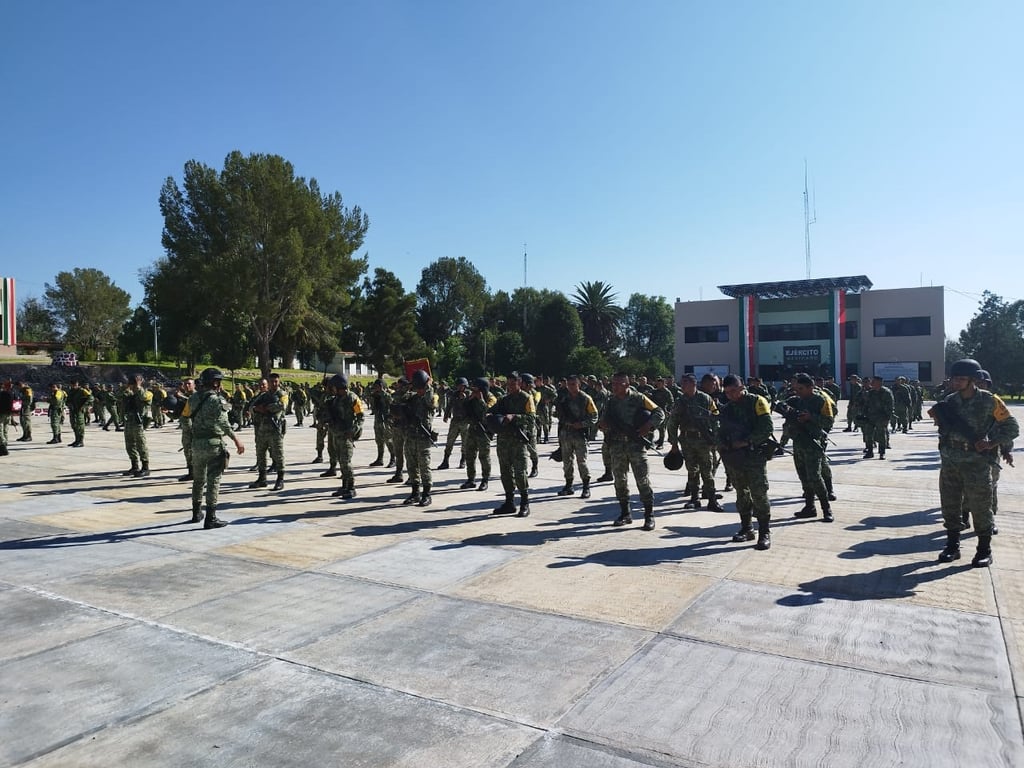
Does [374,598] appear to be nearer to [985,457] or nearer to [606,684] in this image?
[606,684]

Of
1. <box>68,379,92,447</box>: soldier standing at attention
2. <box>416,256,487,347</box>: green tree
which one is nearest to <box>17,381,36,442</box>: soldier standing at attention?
<box>68,379,92,447</box>: soldier standing at attention

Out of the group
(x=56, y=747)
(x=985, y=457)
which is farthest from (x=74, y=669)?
(x=985, y=457)

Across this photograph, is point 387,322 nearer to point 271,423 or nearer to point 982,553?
point 271,423

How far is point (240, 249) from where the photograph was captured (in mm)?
47438

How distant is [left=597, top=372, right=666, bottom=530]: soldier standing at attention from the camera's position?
8.23 meters

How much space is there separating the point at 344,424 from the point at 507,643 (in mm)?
6332

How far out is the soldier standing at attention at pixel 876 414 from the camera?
1453cm

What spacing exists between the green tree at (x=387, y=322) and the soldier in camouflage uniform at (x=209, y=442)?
178 feet

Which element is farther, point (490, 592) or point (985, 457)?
point (985, 457)

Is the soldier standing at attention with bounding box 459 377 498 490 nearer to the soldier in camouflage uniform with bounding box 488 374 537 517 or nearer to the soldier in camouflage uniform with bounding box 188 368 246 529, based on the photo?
the soldier in camouflage uniform with bounding box 488 374 537 517

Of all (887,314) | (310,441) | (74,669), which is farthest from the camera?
(887,314)

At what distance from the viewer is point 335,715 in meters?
3.80

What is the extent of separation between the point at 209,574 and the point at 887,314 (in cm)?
5397

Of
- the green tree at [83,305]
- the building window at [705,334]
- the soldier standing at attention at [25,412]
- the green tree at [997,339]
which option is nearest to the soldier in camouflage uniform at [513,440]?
the soldier standing at attention at [25,412]
